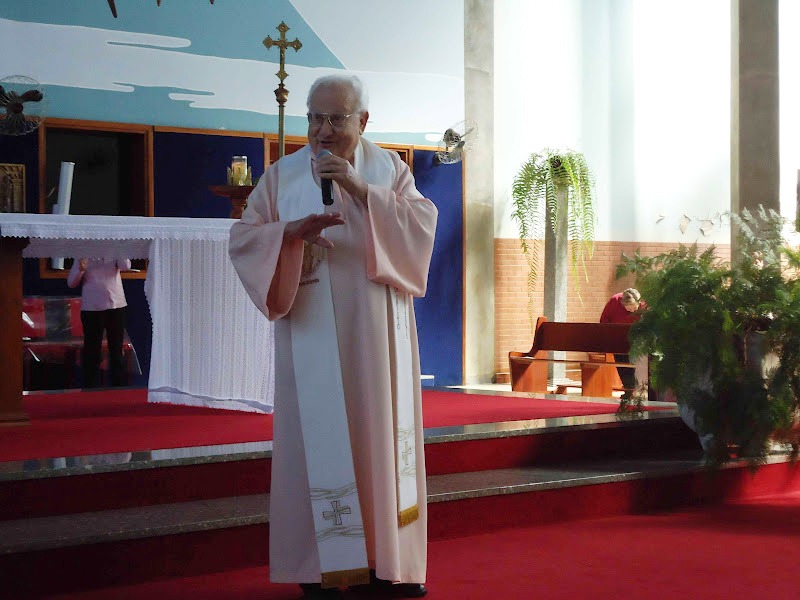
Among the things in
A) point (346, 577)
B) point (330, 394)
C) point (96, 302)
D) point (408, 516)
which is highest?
point (96, 302)

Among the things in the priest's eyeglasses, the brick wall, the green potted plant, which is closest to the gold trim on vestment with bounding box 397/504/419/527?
the priest's eyeglasses

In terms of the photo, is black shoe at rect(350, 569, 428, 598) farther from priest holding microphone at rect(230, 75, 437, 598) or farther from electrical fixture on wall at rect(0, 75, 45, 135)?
electrical fixture on wall at rect(0, 75, 45, 135)

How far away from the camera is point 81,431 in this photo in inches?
196

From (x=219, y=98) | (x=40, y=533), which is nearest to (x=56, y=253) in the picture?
(x=40, y=533)

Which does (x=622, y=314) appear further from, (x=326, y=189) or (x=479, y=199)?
(x=326, y=189)

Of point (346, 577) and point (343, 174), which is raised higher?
point (343, 174)

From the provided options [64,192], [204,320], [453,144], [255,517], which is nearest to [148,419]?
[204,320]

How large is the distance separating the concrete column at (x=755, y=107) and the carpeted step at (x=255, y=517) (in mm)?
4659

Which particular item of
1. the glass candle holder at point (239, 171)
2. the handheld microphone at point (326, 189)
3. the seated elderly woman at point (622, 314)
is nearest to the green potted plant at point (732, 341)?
the glass candle holder at point (239, 171)

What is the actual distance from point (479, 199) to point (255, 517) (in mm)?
8318

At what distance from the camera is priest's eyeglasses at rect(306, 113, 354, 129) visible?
3098mm

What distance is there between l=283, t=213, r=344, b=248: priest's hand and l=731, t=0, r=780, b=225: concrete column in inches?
281

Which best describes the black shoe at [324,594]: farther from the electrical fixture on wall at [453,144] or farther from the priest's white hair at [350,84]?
the electrical fixture on wall at [453,144]

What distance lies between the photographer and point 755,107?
9.62m
